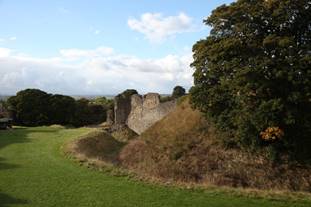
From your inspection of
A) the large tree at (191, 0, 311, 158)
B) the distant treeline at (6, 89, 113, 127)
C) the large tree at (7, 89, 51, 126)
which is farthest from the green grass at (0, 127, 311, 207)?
the distant treeline at (6, 89, 113, 127)

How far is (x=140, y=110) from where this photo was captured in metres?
28.9

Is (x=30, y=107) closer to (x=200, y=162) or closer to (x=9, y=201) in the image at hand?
(x=200, y=162)

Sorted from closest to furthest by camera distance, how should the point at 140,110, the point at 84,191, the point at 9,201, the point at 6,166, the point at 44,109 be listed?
the point at 9,201
the point at 84,191
the point at 6,166
the point at 140,110
the point at 44,109

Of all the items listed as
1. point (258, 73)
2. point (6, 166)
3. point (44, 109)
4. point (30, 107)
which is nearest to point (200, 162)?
point (258, 73)

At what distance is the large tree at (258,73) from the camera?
54.0 feet

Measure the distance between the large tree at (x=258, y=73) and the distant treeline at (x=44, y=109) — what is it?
30480 millimetres

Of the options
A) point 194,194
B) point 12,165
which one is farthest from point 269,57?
point 12,165

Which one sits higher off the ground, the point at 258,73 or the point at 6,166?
the point at 258,73

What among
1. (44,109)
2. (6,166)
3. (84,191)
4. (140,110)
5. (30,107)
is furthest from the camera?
(44,109)

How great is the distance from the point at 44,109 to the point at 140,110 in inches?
829

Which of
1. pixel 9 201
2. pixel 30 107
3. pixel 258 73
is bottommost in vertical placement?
pixel 9 201

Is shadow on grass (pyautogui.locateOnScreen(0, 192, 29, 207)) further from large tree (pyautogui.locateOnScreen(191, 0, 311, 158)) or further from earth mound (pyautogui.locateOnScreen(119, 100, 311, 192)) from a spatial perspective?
large tree (pyautogui.locateOnScreen(191, 0, 311, 158))

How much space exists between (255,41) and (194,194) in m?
8.01

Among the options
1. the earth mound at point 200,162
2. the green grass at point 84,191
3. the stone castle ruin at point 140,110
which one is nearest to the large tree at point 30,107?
the stone castle ruin at point 140,110
